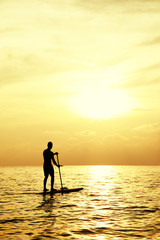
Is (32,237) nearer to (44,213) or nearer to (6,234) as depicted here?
(6,234)

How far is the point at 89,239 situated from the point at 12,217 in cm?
386

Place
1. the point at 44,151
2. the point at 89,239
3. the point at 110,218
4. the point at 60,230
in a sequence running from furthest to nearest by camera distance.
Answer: the point at 44,151 → the point at 110,218 → the point at 60,230 → the point at 89,239

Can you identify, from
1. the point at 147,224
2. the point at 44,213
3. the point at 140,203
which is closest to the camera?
the point at 147,224

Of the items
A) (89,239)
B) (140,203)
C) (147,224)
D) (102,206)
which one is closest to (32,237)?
(89,239)

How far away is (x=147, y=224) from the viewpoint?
9328 millimetres

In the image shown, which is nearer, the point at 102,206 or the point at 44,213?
the point at 44,213

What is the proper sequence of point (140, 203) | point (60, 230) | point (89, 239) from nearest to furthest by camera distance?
point (89, 239) < point (60, 230) < point (140, 203)

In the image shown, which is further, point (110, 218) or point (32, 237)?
point (110, 218)

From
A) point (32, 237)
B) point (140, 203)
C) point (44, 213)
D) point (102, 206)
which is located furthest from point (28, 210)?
point (140, 203)

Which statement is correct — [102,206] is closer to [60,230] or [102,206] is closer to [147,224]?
[147,224]

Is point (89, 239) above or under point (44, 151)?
under

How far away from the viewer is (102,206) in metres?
12.9

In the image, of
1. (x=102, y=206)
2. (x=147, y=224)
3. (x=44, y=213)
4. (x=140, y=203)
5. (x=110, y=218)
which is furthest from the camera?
(x=140, y=203)

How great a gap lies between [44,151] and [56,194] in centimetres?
281
